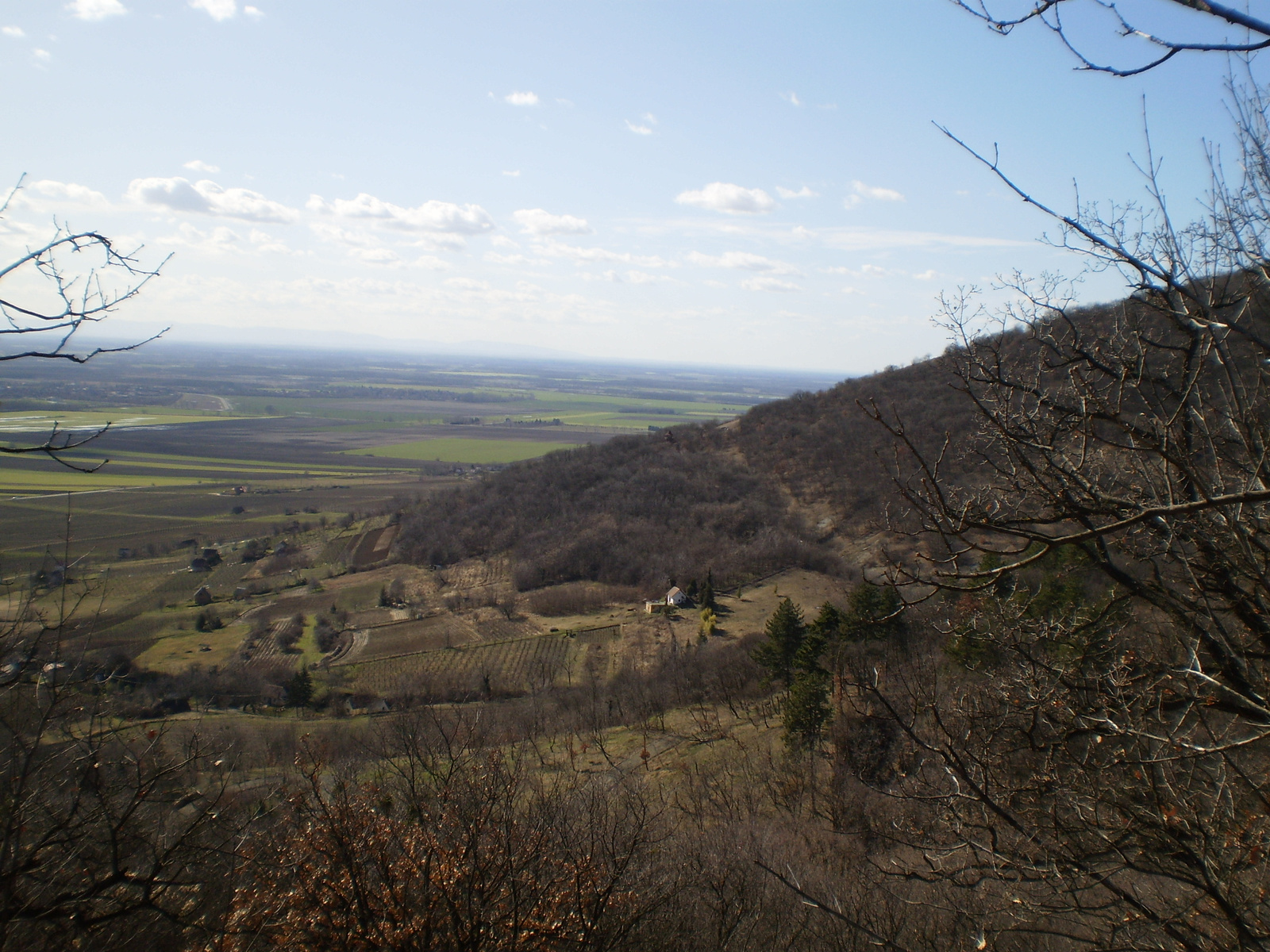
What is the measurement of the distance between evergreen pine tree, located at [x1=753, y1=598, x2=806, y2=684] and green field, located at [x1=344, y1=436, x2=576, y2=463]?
66212mm

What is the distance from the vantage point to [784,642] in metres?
27.8

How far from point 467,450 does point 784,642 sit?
277 feet

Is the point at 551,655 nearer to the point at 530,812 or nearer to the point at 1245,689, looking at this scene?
the point at 530,812

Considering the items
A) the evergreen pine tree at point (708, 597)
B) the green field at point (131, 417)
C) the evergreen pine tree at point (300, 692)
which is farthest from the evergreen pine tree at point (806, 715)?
the green field at point (131, 417)

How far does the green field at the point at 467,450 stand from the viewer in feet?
319

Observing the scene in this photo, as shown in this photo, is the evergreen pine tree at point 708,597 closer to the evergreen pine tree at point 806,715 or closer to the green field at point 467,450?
the evergreen pine tree at point 806,715

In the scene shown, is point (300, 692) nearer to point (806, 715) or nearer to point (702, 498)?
point (806, 715)

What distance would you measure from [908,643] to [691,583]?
20.7m

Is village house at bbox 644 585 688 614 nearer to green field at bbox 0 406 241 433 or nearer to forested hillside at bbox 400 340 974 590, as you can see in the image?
forested hillside at bbox 400 340 974 590

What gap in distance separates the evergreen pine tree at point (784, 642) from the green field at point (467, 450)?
66.2 meters

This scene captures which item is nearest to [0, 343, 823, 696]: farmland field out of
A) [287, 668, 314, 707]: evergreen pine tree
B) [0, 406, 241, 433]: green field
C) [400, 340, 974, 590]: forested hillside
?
[0, 406, 241, 433]: green field

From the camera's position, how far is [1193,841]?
4.16m

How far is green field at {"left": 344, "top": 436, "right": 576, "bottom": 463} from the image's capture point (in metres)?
97.3

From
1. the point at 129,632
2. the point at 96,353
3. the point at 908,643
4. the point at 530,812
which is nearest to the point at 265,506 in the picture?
the point at 129,632
